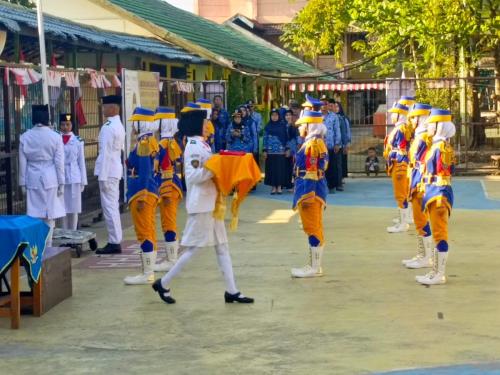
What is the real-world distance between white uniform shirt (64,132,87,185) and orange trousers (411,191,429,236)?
15.9 feet

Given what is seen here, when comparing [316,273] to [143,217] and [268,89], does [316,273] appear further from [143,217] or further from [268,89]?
→ [268,89]

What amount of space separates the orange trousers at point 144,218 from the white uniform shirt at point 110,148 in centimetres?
196

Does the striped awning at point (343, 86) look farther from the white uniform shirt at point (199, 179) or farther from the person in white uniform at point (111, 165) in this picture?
the white uniform shirt at point (199, 179)

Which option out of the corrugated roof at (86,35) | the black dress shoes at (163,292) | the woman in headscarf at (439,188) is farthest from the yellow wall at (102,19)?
the black dress shoes at (163,292)

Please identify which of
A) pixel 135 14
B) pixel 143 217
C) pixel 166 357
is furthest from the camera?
pixel 135 14

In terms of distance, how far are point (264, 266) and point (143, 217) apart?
1.84 m

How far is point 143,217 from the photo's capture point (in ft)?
36.4

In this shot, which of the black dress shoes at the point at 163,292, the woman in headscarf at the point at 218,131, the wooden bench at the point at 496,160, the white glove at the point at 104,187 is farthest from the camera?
the wooden bench at the point at 496,160

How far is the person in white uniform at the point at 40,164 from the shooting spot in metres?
12.1

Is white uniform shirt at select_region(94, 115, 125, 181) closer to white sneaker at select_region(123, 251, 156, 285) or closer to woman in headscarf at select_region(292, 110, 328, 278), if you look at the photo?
white sneaker at select_region(123, 251, 156, 285)

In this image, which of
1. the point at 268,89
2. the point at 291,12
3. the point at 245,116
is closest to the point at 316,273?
the point at 245,116

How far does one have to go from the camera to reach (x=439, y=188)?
10.7 meters

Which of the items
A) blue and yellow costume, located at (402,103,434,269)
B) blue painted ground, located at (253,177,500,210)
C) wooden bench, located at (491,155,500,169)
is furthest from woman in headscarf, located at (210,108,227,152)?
blue and yellow costume, located at (402,103,434,269)

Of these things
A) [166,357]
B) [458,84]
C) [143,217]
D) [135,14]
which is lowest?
[166,357]
